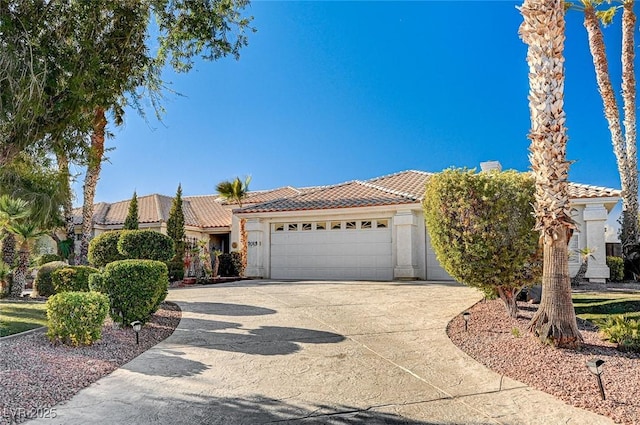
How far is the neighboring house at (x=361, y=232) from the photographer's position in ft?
54.4

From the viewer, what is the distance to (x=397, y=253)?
17.3 meters

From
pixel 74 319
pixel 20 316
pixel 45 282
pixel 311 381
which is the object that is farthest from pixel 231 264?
pixel 311 381

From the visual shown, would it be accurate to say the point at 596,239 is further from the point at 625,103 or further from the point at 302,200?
the point at 302,200

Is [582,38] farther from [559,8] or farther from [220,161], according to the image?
[220,161]

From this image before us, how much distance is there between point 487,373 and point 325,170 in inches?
796

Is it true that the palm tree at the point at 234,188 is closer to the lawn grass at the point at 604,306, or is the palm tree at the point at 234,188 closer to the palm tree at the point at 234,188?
the palm tree at the point at 234,188

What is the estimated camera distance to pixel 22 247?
44.2 feet

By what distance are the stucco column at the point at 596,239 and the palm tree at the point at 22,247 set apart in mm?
18926

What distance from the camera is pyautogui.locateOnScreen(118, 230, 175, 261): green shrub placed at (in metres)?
15.3

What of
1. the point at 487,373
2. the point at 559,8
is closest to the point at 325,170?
the point at 559,8

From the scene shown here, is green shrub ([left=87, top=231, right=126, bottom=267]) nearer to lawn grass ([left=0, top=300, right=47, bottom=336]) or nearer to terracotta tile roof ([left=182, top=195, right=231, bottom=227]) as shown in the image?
lawn grass ([left=0, top=300, right=47, bottom=336])

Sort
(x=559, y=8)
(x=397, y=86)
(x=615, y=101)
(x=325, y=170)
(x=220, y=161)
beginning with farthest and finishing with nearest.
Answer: (x=325, y=170)
(x=220, y=161)
(x=615, y=101)
(x=397, y=86)
(x=559, y=8)

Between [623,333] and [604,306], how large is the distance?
3.35 m

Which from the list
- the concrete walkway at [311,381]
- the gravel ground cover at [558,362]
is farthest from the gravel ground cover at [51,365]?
the gravel ground cover at [558,362]
